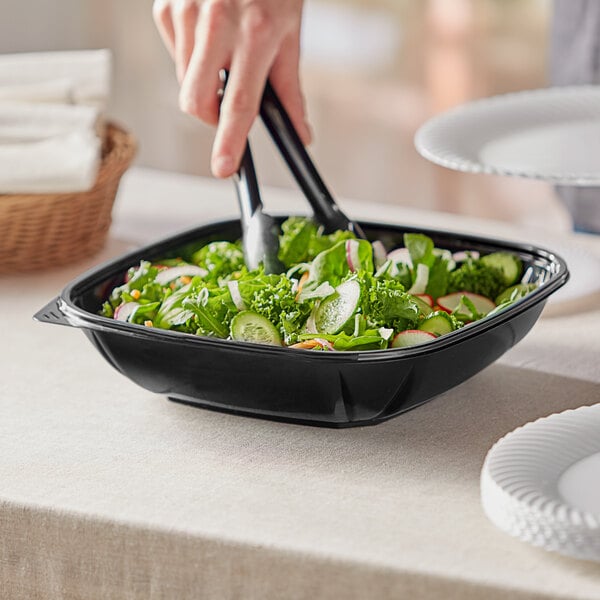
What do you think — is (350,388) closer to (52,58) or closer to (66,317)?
(66,317)

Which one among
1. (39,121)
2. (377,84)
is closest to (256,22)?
(39,121)

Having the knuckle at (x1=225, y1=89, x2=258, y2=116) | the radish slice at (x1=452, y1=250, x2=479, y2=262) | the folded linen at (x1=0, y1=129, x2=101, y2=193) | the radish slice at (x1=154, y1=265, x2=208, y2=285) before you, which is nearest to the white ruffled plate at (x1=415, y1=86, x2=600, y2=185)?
the radish slice at (x1=452, y1=250, x2=479, y2=262)

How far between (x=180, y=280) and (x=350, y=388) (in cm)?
27

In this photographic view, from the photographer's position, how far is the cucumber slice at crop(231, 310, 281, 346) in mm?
926

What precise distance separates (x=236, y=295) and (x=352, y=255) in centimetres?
14

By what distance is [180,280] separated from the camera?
108 cm

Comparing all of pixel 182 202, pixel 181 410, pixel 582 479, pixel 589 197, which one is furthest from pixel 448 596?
pixel 589 197

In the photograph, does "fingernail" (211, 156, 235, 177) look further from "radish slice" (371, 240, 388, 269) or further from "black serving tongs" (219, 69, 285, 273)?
"radish slice" (371, 240, 388, 269)

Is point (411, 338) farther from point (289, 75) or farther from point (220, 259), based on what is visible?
point (289, 75)

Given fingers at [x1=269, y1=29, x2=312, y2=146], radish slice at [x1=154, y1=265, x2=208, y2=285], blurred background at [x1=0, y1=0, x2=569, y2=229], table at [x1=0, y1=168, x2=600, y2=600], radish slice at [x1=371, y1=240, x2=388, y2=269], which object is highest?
fingers at [x1=269, y1=29, x2=312, y2=146]

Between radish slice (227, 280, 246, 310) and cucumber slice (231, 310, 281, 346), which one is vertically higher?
radish slice (227, 280, 246, 310)

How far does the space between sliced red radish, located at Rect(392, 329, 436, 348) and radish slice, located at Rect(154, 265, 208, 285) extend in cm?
26

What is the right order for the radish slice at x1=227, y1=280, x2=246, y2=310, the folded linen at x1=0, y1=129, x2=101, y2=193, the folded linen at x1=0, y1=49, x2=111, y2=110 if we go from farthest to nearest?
the folded linen at x1=0, y1=49, x2=111, y2=110 < the folded linen at x1=0, y1=129, x2=101, y2=193 < the radish slice at x1=227, y1=280, x2=246, y2=310

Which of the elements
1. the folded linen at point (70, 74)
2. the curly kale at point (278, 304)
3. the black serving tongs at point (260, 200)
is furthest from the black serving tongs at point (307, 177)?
the folded linen at point (70, 74)
